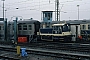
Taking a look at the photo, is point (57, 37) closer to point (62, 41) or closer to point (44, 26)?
point (62, 41)

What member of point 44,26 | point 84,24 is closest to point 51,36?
point 44,26

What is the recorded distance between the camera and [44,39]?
25734 millimetres

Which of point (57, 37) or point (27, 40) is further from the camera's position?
point (27, 40)

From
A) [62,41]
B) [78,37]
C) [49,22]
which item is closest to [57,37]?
[62,41]

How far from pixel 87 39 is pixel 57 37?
4.24 m

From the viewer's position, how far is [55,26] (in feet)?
82.3

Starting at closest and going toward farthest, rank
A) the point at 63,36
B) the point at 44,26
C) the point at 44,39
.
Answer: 1. the point at 63,36
2. the point at 44,39
3. the point at 44,26

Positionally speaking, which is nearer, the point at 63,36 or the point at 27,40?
the point at 63,36

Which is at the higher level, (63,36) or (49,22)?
(49,22)

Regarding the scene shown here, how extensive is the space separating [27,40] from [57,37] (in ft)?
15.7

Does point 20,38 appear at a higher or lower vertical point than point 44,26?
lower

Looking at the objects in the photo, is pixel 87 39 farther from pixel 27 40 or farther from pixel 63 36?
pixel 27 40

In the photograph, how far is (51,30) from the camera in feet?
83.6

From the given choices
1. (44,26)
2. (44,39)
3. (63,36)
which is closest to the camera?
(63,36)
